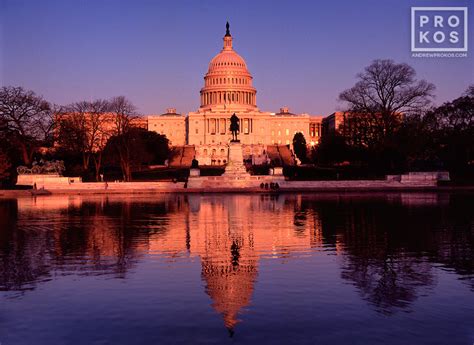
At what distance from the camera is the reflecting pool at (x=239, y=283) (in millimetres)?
10484

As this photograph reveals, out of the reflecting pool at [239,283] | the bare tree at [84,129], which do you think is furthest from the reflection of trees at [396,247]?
the bare tree at [84,129]

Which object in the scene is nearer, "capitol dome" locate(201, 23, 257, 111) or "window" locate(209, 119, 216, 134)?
"window" locate(209, 119, 216, 134)

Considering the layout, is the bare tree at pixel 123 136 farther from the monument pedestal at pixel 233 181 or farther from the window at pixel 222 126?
the window at pixel 222 126

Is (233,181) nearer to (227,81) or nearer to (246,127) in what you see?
(246,127)

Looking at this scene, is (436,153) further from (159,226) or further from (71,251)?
(71,251)

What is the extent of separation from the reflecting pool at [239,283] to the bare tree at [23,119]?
152 ft

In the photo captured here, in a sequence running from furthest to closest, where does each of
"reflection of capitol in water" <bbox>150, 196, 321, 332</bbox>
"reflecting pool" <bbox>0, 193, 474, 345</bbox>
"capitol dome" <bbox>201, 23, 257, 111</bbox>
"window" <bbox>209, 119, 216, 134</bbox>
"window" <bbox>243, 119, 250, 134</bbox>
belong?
"capitol dome" <bbox>201, 23, 257, 111</bbox> < "window" <bbox>243, 119, 250, 134</bbox> < "window" <bbox>209, 119, 216, 134</bbox> < "reflection of capitol in water" <bbox>150, 196, 321, 332</bbox> < "reflecting pool" <bbox>0, 193, 474, 345</bbox>

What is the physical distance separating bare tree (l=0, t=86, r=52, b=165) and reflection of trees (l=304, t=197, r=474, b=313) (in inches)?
1811

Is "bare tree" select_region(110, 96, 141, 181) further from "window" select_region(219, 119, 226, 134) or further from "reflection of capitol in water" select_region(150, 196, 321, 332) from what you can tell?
"window" select_region(219, 119, 226, 134)

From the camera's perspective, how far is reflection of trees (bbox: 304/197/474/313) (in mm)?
13477

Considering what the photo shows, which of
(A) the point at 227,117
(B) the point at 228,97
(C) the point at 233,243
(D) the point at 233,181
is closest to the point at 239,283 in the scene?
(C) the point at 233,243

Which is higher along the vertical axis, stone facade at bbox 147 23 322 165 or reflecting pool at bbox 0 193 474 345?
stone facade at bbox 147 23 322 165

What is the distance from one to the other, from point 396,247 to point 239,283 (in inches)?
267

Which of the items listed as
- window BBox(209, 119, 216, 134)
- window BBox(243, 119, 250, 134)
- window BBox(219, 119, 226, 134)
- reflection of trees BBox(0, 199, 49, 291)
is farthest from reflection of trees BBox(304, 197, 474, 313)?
window BBox(243, 119, 250, 134)
